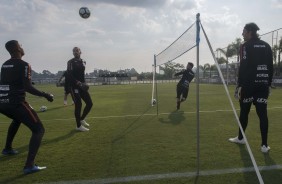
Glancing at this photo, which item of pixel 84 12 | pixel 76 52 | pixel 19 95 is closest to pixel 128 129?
pixel 76 52

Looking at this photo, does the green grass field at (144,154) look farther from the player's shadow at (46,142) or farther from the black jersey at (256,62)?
the black jersey at (256,62)

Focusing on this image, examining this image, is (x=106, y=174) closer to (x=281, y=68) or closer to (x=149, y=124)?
(x=149, y=124)

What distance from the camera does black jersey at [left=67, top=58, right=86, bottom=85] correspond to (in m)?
9.12

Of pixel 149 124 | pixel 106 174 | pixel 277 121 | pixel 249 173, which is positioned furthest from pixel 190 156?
pixel 277 121

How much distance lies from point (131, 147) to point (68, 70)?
128 inches

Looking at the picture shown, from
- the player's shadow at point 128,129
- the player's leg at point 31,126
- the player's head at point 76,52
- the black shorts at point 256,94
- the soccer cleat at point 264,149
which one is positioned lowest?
the player's shadow at point 128,129

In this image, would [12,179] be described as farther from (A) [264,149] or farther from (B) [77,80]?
(A) [264,149]

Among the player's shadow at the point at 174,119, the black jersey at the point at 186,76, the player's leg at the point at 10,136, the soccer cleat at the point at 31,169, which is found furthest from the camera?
the black jersey at the point at 186,76

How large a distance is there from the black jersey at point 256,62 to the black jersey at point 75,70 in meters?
4.60

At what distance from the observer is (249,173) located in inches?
201

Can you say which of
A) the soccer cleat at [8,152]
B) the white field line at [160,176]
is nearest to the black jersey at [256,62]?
the white field line at [160,176]

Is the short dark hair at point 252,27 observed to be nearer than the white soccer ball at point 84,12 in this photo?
Yes

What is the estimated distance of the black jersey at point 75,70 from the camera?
9117 millimetres

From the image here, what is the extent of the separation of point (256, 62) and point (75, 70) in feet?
16.1
